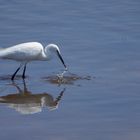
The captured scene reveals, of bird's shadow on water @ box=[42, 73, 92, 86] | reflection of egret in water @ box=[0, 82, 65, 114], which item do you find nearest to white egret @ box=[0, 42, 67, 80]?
bird's shadow on water @ box=[42, 73, 92, 86]

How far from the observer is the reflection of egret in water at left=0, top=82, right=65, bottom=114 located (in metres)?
11.3

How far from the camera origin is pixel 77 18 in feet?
57.4

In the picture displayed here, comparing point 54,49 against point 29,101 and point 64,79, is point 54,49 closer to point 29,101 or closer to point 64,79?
point 64,79

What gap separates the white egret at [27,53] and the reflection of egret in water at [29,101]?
0.95 meters

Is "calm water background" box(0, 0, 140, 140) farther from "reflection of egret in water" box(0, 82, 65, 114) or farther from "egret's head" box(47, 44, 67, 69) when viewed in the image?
"egret's head" box(47, 44, 67, 69)

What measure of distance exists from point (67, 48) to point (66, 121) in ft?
14.3

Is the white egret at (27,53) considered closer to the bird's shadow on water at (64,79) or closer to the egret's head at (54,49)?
the egret's head at (54,49)

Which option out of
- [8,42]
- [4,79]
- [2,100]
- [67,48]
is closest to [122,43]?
[67,48]

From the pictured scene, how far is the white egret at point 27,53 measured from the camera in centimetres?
1313

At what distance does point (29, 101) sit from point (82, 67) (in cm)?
194

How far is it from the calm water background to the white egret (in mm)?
229

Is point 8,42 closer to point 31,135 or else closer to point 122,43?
point 122,43

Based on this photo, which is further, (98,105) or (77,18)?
(77,18)

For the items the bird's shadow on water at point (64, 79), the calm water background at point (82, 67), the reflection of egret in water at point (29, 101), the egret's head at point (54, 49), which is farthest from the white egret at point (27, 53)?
the reflection of egret in water at point (29, 101)
